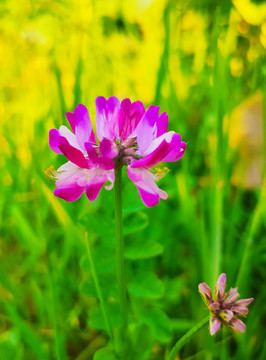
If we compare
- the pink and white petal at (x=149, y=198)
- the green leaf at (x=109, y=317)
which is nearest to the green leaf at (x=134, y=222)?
the green leaf at (x=109, y=317)

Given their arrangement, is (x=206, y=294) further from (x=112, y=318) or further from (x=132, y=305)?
(x=132, y=305)

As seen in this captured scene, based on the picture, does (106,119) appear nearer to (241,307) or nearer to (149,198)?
(149,198)

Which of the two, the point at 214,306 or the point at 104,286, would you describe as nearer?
the point at 214,306

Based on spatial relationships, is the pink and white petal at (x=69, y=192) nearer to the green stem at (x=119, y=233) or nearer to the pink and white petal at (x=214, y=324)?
the green stem at (x=119, y=233)

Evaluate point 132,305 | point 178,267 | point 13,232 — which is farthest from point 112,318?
point 13,232

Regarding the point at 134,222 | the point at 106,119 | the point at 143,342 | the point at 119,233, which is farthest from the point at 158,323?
the point at 106,119

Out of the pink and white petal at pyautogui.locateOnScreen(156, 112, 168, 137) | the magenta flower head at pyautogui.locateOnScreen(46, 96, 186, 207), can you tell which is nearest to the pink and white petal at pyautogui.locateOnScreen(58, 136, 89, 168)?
the magenta flower head at pyautogui.locateOnScreen(46, 96, 186, 207)

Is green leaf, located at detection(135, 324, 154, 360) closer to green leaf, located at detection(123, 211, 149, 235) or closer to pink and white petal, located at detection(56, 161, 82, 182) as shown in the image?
green leaf, located at detection(123, 211, 149, 235)
